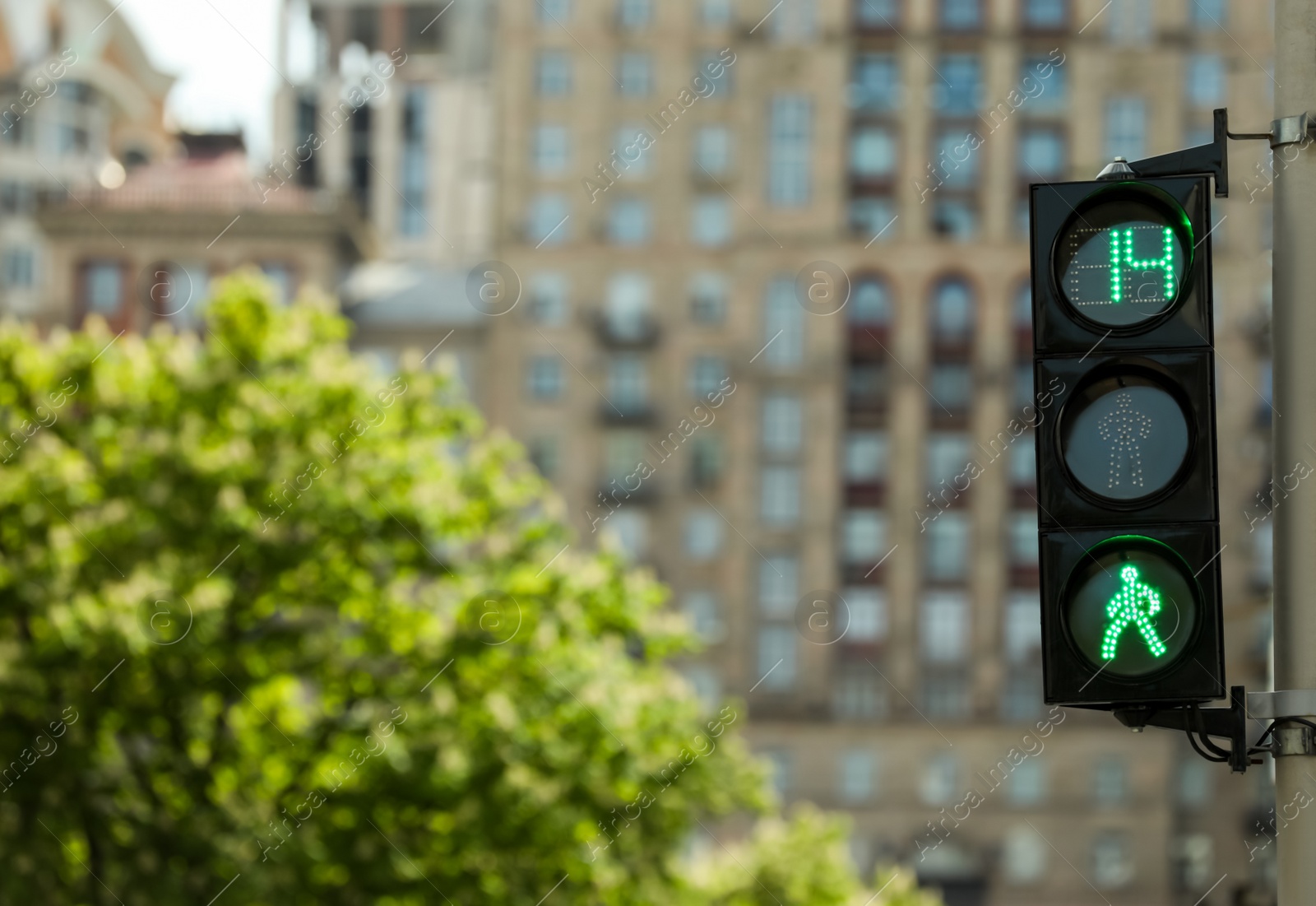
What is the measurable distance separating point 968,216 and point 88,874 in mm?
73521

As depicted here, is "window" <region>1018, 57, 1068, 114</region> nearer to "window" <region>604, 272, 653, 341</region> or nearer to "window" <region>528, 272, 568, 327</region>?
"window" <region>604, 272, 653, 341</region>

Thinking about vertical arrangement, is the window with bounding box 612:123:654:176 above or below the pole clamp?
above

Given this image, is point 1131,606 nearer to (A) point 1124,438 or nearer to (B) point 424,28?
(A) point 1124,438

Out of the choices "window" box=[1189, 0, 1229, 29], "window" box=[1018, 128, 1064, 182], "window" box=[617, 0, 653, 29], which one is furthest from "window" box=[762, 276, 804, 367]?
"window" box=[1189, 0, 1229, 29]

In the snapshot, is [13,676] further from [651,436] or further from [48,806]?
[651,436]

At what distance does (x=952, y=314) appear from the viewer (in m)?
89.9

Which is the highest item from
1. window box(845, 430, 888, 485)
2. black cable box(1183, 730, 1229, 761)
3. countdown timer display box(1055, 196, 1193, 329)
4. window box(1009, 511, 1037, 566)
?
countdown timer display box(1055, 196, 1193, 329)

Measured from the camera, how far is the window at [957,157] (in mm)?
90312

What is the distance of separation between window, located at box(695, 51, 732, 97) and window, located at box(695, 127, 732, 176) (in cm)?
172

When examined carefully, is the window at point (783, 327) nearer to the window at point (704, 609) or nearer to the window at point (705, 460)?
the window at point (705, 460)

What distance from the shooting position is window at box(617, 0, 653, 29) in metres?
92.4

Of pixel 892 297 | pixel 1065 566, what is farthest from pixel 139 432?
pixel 892 297

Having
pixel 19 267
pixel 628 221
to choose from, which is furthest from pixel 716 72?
pixel 19 267

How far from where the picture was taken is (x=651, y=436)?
296 feet
